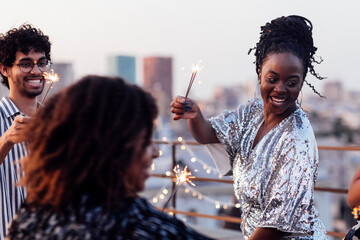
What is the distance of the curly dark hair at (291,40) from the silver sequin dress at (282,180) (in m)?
0.23

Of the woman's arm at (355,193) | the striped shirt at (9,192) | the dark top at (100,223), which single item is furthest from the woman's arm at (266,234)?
the striped shirt at (9,192)

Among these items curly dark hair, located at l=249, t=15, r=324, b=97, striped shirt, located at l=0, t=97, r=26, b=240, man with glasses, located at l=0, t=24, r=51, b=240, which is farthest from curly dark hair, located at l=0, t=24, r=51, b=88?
curly dark hair, located at l=249, t=15, r=324, b=97

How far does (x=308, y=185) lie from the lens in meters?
2.15

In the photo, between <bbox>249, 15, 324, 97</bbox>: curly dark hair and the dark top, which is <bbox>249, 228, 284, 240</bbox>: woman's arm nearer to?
<bbox>249, 15, 324, 97</bbox>: curly dark hair

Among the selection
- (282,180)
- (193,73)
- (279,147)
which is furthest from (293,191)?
(193,73)

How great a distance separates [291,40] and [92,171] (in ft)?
4.05

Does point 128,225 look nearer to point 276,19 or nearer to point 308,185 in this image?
point 308,185

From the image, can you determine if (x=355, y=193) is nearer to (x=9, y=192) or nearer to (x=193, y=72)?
(x=193, y=72)

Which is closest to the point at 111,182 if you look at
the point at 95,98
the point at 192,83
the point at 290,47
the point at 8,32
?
the point at 95,98

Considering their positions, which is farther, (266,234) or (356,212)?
(266,234)

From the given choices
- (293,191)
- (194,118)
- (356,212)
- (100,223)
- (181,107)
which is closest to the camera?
(100,223)

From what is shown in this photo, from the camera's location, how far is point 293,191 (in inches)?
84.6

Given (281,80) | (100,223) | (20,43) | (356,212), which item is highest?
(20,43)

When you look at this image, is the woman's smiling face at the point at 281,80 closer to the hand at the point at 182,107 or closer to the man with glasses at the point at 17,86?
the hand at the point at 182,107
